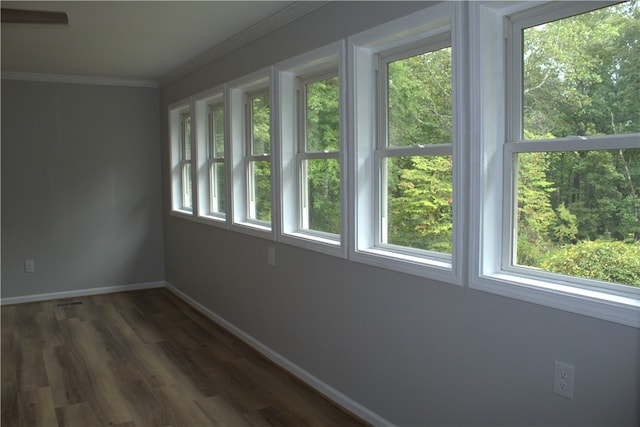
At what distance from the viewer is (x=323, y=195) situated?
3.47m

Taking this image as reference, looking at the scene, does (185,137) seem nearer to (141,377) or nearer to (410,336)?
(141,377)

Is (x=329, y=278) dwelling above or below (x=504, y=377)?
above

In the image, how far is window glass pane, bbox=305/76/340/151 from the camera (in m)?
3.32

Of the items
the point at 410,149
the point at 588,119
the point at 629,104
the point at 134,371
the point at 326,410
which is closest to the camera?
the point at 629,104

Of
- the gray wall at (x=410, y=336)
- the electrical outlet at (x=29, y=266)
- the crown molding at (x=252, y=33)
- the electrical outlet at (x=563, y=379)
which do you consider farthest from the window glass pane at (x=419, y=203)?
the electrical outlet at (x=29, y=266)

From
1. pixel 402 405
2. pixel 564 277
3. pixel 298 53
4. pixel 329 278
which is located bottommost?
pixel 402 405

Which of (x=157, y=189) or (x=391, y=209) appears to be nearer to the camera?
(x=391, y=209)

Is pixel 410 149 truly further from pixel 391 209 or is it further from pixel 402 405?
pixel 402 405

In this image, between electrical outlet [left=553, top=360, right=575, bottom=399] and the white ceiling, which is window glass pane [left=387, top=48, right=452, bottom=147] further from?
electrical outlet [left=553, top=360, right=575, bottom=399]

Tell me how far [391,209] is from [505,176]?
31.3 inches

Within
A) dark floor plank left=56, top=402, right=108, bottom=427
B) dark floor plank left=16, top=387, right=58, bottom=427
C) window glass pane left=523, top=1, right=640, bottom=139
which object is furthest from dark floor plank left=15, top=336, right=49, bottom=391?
window glass pane left=523, top=1, right=640, bottom=139

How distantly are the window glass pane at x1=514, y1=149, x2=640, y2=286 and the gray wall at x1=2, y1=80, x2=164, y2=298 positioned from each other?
16.4 ft

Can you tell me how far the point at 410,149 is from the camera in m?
2.64

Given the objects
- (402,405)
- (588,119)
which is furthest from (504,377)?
(588,119)
